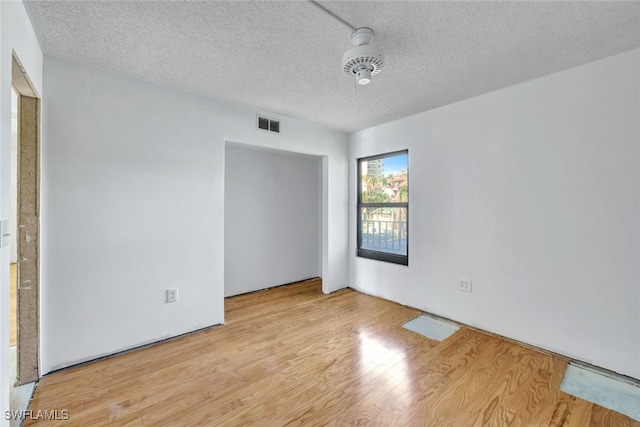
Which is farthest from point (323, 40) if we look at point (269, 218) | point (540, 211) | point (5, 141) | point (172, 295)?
point (269, 218)

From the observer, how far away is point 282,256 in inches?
173

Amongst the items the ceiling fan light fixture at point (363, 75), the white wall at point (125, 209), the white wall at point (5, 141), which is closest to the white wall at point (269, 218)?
the white wall at point (125, 209)

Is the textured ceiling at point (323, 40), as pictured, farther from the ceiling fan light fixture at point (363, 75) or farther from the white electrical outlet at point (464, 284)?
the white electrical outlet at point (464, 284)

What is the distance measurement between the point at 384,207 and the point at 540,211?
1721 millimetres

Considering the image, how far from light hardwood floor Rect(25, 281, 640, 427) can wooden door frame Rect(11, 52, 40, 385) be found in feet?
0.71

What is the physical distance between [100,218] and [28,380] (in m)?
1.18

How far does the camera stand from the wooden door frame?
1916 millimetres

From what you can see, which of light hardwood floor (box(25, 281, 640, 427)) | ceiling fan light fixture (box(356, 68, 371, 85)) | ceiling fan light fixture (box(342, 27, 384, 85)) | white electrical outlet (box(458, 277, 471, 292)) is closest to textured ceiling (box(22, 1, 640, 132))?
ceiling fan light fixture (box(342, 27, 384, 85))

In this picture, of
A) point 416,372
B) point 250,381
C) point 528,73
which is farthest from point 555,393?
point 528,73

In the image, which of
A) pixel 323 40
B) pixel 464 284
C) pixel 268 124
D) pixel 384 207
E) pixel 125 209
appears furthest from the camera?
pixel 384 207

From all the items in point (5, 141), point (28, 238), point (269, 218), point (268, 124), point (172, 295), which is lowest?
point (172, 295)

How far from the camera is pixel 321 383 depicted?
1.96 metres

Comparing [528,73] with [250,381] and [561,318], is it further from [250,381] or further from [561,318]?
[250,381]

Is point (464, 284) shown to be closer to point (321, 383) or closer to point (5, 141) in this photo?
point (321, 383)
